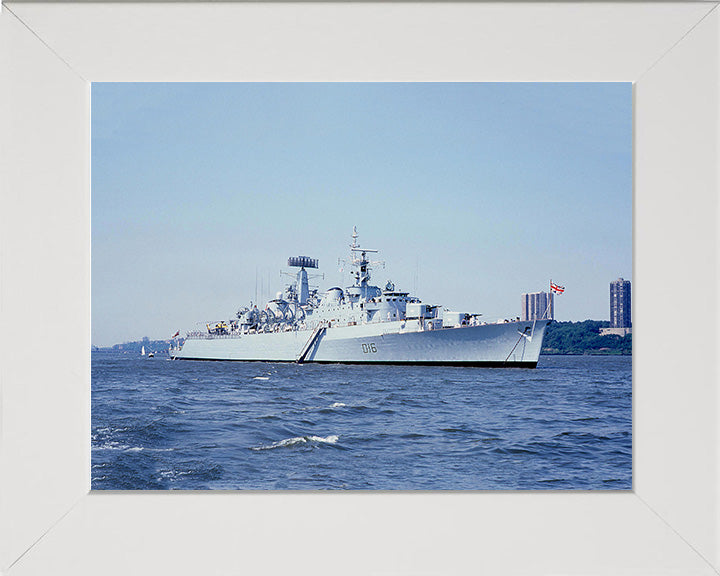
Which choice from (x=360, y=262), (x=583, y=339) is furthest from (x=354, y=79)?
(x=583, y=339)

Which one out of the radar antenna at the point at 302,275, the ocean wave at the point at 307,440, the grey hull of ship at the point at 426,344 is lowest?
the ocean wave at the point at 307,440

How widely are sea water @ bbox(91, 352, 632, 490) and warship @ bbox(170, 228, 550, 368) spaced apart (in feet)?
1.80

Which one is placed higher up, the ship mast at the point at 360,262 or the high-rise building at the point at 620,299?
the ship mast at the point at 360,262

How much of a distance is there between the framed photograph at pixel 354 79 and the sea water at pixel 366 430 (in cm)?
418

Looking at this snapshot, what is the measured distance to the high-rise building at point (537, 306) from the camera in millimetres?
17770

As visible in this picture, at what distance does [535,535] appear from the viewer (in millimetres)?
2293

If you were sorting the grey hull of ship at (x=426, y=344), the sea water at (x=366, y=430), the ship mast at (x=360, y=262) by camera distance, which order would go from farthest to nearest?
the ship mast at (x=360, y=262), the grey hull of ship at (x=426, y=344), the sea water at (x=366, y=430)

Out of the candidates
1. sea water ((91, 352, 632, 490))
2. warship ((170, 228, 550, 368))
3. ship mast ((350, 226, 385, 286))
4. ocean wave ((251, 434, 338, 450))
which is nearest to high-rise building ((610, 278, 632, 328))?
sea water ((91, 352, 632, 490))

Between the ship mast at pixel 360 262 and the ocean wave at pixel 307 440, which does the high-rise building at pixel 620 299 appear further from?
the ocean wave at pixel 307 440

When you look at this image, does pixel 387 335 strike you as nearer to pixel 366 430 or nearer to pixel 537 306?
pixel 366 430

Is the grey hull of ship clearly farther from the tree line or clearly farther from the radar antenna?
the tree line

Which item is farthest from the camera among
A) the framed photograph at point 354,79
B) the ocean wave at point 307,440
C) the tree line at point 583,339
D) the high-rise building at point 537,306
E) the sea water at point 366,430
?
the tree line at point 583,339

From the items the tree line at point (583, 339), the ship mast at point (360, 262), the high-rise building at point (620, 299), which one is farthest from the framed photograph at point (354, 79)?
the tree line at point (583, 339)
